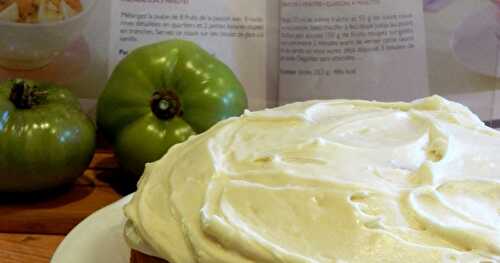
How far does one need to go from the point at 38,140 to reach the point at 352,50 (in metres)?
0.79

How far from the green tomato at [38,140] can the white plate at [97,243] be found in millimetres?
233

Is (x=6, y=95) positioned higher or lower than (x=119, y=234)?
higher

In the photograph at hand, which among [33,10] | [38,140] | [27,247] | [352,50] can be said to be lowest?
[27,247]

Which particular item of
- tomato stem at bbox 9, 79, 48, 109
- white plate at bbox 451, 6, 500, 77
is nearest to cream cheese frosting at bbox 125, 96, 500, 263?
tomato stem at bbox 9, 79, 48, 109

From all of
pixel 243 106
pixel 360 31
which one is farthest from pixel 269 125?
pixel 360 31

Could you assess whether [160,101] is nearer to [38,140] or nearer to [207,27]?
[38,140]

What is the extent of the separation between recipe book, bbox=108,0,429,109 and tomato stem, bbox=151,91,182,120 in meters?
0.31

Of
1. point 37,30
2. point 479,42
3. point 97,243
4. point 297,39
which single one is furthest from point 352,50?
point 97,243

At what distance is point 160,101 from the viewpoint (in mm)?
1300

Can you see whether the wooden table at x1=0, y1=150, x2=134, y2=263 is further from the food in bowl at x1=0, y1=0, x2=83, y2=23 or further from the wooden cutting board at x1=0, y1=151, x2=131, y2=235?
the food in bowl at x1=0, y1=0, x2=83, y2=23

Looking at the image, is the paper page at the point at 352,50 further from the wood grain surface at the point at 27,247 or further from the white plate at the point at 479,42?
the wood grain surface at the point at 27,247

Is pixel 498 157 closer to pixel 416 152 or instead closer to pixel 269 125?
pixel 416 152

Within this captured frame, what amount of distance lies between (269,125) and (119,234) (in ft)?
0.95

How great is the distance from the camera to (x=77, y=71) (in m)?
1.60
